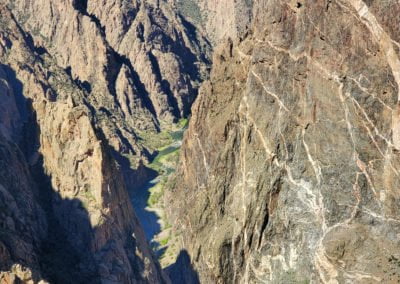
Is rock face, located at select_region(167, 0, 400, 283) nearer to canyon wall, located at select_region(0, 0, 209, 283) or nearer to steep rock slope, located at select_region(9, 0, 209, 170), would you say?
canyon wall, located at select_region(0, 0, 209, 283)

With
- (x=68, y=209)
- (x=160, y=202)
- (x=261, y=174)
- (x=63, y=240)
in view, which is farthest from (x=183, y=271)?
(x=160, y=202)

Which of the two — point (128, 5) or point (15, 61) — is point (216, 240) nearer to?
point (15, 61)

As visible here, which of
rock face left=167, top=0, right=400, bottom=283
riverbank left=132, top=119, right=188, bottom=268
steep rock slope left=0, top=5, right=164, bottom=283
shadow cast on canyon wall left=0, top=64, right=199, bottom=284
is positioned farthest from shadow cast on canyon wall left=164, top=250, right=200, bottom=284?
shadow cast on canyon wall left=0, top=64, right=199, bottom=284

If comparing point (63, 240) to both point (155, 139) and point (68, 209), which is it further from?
point (155, 139)

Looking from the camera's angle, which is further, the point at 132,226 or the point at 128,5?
the point at 128,5

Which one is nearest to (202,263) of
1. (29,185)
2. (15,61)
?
(29,185)

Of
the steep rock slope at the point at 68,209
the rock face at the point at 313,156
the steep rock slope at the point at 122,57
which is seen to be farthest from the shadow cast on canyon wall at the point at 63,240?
the steep rock slope at the point at 122,57

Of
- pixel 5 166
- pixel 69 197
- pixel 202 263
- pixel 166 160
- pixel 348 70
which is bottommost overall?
pixel 166 160
